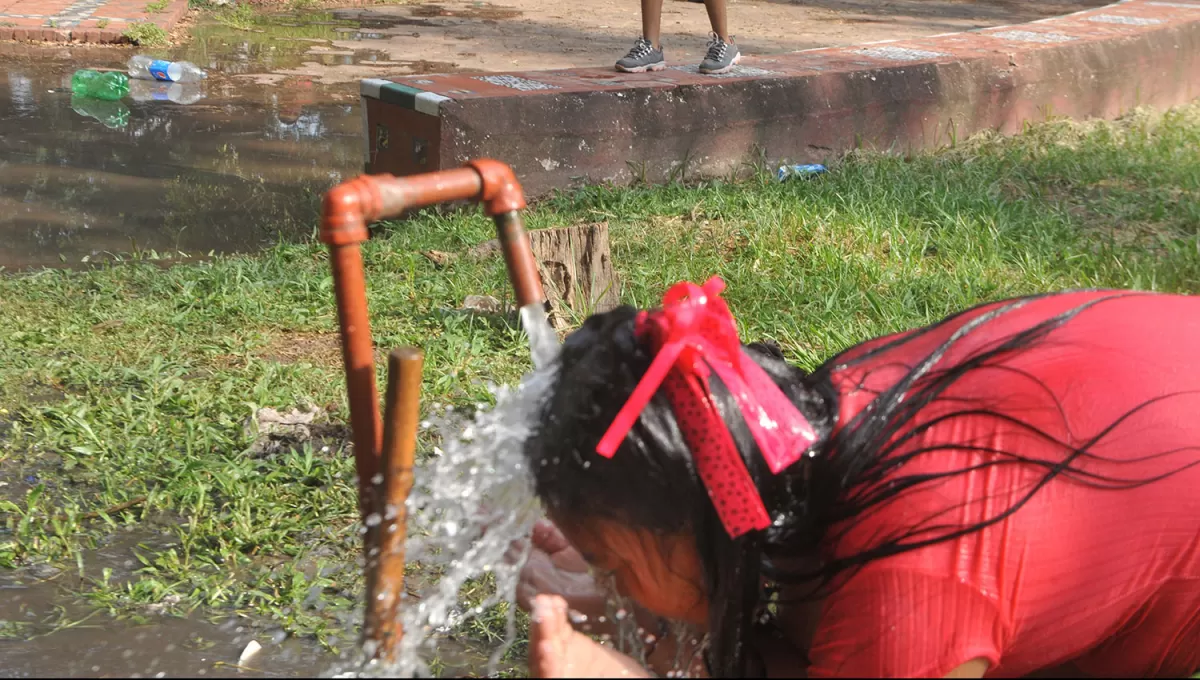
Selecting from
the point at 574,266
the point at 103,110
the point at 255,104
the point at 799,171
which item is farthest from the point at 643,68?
the point at 103,110

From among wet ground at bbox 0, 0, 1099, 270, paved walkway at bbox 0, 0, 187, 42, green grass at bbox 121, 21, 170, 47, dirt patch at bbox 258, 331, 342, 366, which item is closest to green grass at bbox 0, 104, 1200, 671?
dirt patch at bbox 258, 331, 342, 366

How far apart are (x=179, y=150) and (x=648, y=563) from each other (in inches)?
209

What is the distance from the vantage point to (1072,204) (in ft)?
16.3

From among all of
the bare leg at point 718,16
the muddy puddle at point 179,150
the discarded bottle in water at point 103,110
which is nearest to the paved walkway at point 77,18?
the muddy puddle at point 179,150

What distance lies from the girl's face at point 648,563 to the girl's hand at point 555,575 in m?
0.44

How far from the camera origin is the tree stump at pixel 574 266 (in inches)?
147

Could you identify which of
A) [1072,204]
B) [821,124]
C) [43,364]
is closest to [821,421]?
[43,364]

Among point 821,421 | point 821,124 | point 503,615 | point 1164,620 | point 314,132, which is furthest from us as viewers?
point 314,132

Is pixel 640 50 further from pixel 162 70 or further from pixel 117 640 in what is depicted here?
pixel 117 640

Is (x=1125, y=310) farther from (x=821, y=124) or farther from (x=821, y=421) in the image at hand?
(x=821, y=124)

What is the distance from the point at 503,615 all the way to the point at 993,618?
46.1 inches

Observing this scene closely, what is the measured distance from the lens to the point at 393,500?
4.93 feet

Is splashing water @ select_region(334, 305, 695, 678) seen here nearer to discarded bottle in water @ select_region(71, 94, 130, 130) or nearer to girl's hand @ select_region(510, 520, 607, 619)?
girl's hand @ select_region(510, 520, 607, 619)

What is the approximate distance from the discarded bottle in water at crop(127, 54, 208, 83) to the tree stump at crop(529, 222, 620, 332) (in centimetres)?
482
